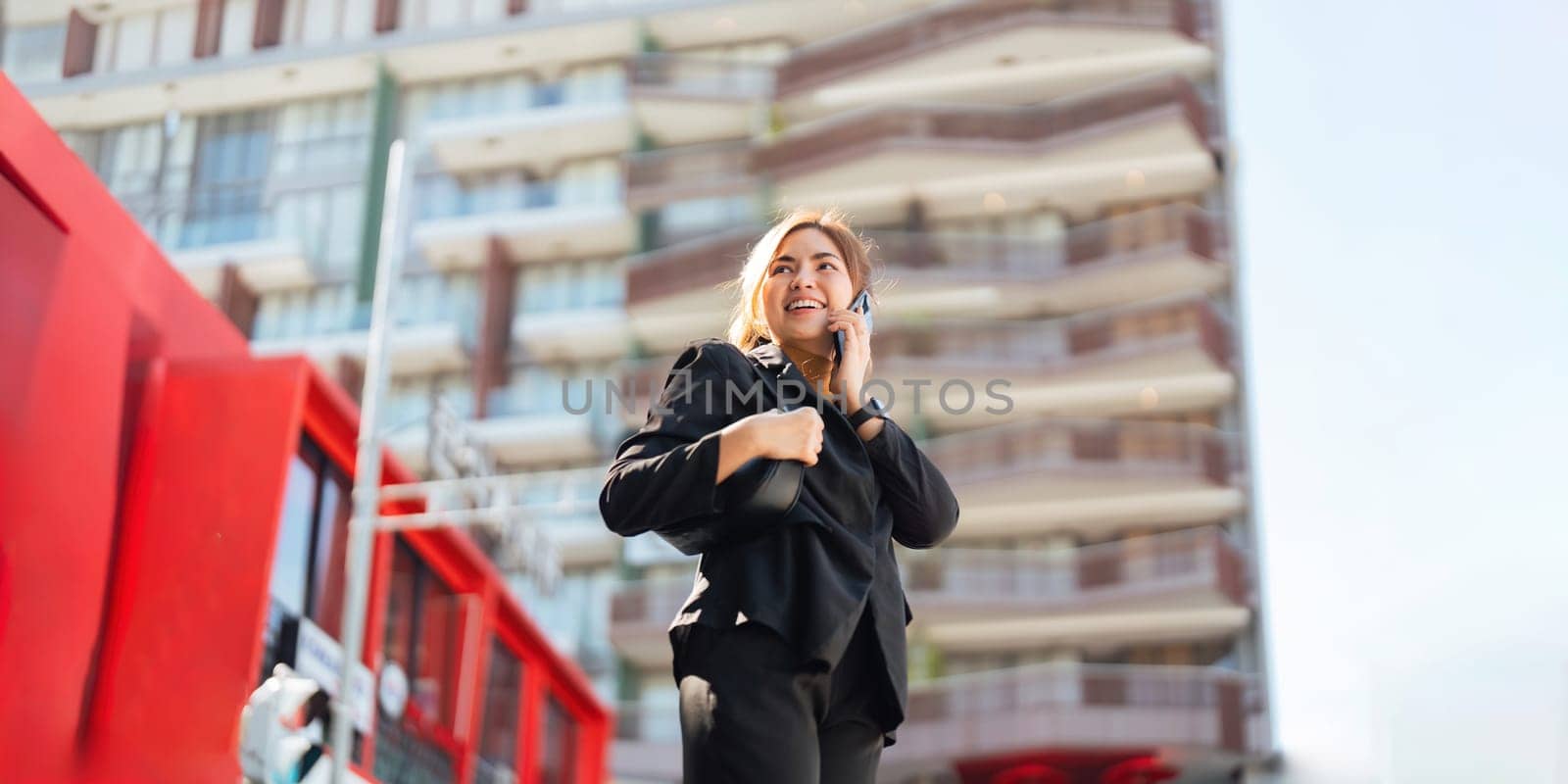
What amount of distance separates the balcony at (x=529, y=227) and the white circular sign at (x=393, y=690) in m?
21.1

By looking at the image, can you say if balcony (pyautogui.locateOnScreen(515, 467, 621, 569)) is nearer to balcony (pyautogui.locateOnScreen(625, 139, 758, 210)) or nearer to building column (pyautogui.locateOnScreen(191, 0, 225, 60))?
balcony (pyautogui.locateOnScreen(625, 139, 758, 210))

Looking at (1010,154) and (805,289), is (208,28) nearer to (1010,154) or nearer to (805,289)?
(1010,154)

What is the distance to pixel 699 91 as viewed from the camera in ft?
119

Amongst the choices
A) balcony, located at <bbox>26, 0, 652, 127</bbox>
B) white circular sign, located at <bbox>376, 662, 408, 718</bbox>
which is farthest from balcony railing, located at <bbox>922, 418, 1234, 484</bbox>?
white circular sign, located at <bbox>376, 662, 408, 718</bbox>

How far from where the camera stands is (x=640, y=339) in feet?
120

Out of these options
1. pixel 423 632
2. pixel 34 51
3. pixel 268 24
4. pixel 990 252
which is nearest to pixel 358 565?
pixel 423 632

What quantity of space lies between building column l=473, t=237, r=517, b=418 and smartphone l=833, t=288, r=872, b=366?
33317 mm

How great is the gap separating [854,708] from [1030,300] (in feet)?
106

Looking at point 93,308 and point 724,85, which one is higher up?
point 724,85

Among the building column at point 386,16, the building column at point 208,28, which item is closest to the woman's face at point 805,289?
the building column at point 386,16

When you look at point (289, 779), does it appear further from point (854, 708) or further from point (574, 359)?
point (574, 359)

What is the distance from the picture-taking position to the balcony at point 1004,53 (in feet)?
114

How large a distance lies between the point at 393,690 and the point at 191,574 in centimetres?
546

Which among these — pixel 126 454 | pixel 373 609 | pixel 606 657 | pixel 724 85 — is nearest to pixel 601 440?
pixel 606 657
